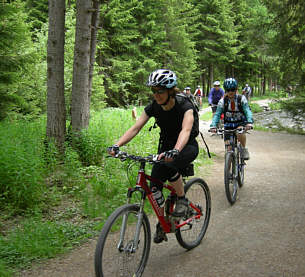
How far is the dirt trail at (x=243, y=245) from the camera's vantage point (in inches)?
162

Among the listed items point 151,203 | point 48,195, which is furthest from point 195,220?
point 48,195

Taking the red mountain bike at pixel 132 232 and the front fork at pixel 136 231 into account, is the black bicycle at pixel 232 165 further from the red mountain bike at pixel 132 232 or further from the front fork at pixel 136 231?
the front fork at pixel 136 231

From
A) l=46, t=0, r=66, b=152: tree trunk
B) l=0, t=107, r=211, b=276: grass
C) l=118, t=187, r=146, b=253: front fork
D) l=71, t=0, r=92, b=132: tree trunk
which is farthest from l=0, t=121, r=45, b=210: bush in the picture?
l=71, t=0, r=92, b=132: tree trunk

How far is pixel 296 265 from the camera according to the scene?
422cm

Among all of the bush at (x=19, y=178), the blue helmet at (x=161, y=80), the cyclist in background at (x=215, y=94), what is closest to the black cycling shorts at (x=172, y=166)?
the blue helmet at (x=161, y=80)

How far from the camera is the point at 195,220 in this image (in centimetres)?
487

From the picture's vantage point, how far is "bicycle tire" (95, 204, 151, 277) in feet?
10.5

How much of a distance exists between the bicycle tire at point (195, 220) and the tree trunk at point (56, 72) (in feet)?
14.0

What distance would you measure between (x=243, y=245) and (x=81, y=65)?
6.21 meters

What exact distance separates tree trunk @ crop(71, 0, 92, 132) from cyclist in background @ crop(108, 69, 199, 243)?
5.27m

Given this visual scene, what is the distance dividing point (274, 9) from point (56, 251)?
15177 mm

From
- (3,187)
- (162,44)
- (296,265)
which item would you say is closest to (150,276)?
(296,265)

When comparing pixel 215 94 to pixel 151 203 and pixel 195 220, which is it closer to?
pixel 195 220

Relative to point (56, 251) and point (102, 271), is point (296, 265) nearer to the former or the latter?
point (102, 271)
